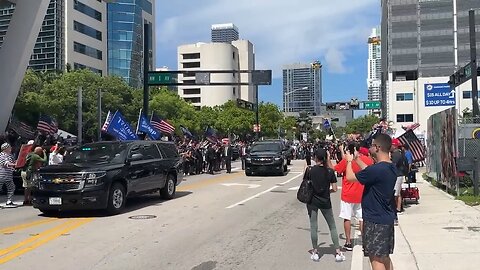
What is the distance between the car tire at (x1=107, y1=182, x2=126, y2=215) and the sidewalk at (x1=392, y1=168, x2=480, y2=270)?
21.7 feet

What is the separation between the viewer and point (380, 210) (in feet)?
18.4

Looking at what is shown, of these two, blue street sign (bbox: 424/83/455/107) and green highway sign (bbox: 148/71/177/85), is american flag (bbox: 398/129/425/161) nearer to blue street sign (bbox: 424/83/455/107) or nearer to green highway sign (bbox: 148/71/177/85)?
blue street sign (bbox: 424/83/455/107)

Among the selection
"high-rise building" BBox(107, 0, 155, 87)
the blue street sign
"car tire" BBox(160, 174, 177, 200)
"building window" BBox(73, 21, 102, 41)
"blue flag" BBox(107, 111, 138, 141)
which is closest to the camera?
"car tire" BBox(160, 174, 177, 200)

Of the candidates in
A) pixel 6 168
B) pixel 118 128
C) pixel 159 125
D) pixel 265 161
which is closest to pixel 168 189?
pixel 6 168

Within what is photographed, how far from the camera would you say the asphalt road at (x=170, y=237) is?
810 centimetres

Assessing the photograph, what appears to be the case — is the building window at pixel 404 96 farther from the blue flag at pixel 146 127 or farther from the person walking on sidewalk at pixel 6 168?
the person walking on sidewalk at pixel 6 168

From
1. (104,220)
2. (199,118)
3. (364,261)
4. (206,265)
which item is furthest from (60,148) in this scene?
(199,118)

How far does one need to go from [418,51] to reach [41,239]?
92391 millimetres

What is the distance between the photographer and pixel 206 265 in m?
7.89

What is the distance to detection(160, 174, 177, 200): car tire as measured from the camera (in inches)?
637

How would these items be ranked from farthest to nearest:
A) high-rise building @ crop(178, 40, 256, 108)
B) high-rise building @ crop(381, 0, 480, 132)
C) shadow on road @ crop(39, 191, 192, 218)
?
1. high-rise building @ crop(178, 40, 256, 108)
2. high-rise building @ crop(381, 0, 480, 132)
3. shadow on road @ crop(39, 191, 192, 218)

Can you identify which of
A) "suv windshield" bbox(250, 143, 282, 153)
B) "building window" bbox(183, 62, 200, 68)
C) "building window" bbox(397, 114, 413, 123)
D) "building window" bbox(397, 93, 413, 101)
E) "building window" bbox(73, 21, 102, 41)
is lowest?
"suv windshield" bbox(250, 143, 282, 153)

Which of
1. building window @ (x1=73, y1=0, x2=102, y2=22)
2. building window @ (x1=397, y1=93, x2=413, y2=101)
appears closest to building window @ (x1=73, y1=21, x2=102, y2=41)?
building window @ (x1=73, y1=0, x2=102, y2=22)

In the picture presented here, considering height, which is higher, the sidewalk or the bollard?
the bollard
